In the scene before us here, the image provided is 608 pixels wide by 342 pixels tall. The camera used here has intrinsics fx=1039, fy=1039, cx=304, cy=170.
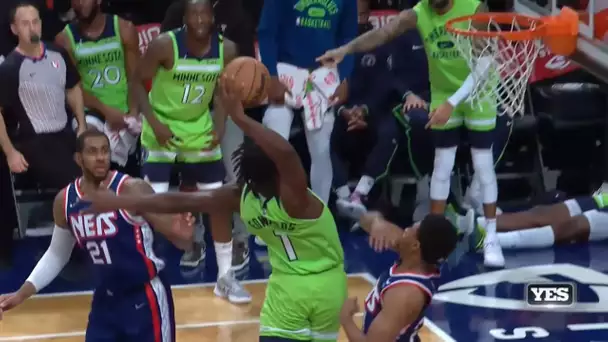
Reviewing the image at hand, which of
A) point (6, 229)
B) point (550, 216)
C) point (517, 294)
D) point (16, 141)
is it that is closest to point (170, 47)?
point (16, 141)

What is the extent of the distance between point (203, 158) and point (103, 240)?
2.15 m

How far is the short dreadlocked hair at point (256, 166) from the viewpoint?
3.94m

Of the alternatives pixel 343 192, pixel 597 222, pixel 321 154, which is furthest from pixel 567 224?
pixel 321 154

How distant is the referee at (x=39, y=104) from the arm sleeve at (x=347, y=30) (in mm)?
1816

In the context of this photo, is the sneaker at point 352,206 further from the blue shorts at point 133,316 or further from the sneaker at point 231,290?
the blue shorts at point 133,316

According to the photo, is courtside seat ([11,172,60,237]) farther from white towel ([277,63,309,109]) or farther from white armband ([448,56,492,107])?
white armband ([448,56,492,107])

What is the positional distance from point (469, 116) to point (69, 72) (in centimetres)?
269

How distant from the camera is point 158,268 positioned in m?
4.56

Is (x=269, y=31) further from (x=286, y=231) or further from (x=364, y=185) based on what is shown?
(x=286, y=231)

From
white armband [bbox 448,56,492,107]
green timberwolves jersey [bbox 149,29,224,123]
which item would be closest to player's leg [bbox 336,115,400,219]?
white armband [bbox 448,56,492,107]

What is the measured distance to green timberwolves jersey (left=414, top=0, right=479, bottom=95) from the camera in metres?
6.69

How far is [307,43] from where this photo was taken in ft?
23.8

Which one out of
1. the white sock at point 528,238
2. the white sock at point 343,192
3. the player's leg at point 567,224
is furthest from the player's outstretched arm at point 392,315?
the white sock at point 343,192

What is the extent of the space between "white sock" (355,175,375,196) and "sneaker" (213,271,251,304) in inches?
77.2
